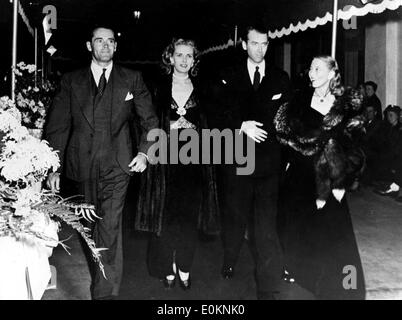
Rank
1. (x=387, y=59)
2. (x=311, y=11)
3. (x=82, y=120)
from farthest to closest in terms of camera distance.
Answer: (x=387, y=59)
(x=311, y=11)
(x=82, y=120)

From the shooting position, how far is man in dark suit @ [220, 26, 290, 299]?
410 centimetres

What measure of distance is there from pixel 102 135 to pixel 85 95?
0.92 ft

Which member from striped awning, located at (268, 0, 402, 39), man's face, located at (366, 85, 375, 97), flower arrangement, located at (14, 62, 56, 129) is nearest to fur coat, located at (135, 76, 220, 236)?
striped awning, located at (268, 0, 402, 39)

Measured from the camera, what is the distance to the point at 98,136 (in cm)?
384

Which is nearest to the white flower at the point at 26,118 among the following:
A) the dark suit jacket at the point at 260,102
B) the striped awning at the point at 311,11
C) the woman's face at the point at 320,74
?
the striped awning at the point at 311,11

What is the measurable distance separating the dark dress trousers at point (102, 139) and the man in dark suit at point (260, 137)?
621mm

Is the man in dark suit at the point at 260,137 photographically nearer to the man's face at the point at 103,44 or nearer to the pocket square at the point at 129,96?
the pocket square at the point at 129,96

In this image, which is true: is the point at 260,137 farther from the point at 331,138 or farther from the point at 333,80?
the point at 333,80

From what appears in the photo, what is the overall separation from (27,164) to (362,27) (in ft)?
31.0

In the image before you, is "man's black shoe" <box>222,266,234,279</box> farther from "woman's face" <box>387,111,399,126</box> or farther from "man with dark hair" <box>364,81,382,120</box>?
"man with dark hair" <box>364,81,382,120</box>

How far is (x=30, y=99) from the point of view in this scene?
6.52m

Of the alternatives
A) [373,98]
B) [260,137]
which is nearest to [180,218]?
[260,137]
